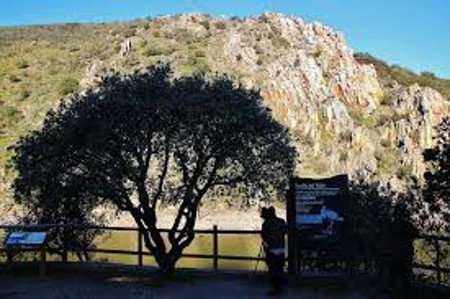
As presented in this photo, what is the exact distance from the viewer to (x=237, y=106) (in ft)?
65.0

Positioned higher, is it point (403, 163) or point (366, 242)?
point (403, 163)

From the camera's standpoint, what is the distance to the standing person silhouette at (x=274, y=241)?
58.3 ft

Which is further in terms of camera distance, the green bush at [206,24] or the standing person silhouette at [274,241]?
the green bush at [206,24]

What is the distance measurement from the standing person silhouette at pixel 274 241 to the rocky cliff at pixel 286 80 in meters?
41.1

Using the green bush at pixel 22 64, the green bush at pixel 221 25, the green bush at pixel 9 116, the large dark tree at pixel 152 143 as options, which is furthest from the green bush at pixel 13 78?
the large dark tree at pixel 152 143

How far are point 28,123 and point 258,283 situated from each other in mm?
47803

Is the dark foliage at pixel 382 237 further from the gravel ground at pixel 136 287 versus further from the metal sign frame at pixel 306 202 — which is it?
the gravel ground at pixel 136 287

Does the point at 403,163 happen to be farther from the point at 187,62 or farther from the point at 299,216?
the point at 299,216

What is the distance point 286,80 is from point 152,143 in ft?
164

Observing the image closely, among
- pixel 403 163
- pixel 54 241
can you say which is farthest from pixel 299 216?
pixel 403 163

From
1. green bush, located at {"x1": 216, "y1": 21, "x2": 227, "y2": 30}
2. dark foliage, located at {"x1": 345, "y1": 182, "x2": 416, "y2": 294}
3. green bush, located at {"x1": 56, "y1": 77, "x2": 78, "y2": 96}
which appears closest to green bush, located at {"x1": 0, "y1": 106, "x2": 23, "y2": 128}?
green bush, located at {"x1": 56, "y1": 77, "x2": 78, "y2": 96}

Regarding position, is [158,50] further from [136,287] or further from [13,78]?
[136,287]

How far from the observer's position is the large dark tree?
1950 centimetres

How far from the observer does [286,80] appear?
6925cm
